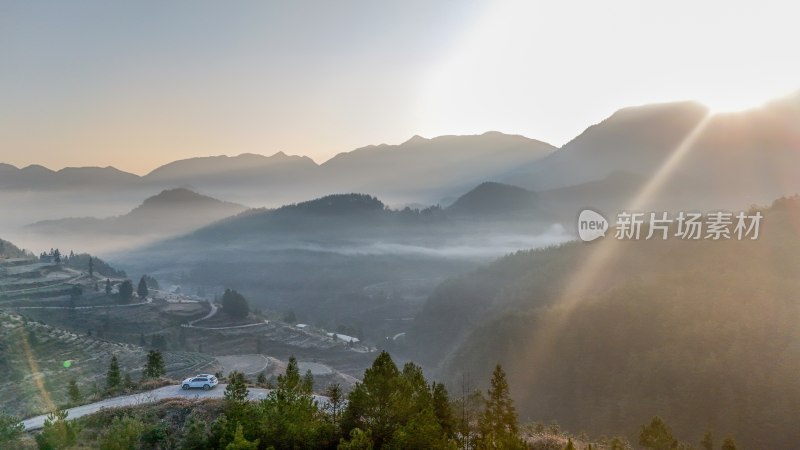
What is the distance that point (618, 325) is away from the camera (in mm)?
105625

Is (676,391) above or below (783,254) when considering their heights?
below

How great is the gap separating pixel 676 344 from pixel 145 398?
293 feet

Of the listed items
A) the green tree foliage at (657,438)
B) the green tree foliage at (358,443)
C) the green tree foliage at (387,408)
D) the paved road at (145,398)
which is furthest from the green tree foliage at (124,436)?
the green tree foliage at (657,438)

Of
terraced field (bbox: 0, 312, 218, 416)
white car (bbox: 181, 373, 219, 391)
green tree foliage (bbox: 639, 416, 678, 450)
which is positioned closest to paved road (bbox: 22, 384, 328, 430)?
white car (bbox: 181, 373, 219, 391)

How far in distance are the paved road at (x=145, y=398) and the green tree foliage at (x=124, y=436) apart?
13.6 meters

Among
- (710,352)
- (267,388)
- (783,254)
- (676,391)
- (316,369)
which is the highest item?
(783,254)

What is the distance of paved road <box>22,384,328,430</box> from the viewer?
42.9 metres

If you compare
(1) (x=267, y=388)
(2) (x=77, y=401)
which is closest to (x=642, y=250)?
(1) (x=267, y=388)

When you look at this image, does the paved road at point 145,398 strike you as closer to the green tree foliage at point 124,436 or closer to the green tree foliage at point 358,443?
the green tree foliage at point 124,436

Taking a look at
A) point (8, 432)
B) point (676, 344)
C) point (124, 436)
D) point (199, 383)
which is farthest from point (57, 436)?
point (676, 344)

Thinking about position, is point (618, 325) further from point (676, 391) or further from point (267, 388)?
point (267, 388)

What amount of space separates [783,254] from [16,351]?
156 metres

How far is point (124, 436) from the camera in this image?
27.0 m

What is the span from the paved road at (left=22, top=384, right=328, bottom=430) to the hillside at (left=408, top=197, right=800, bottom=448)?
212 feet
